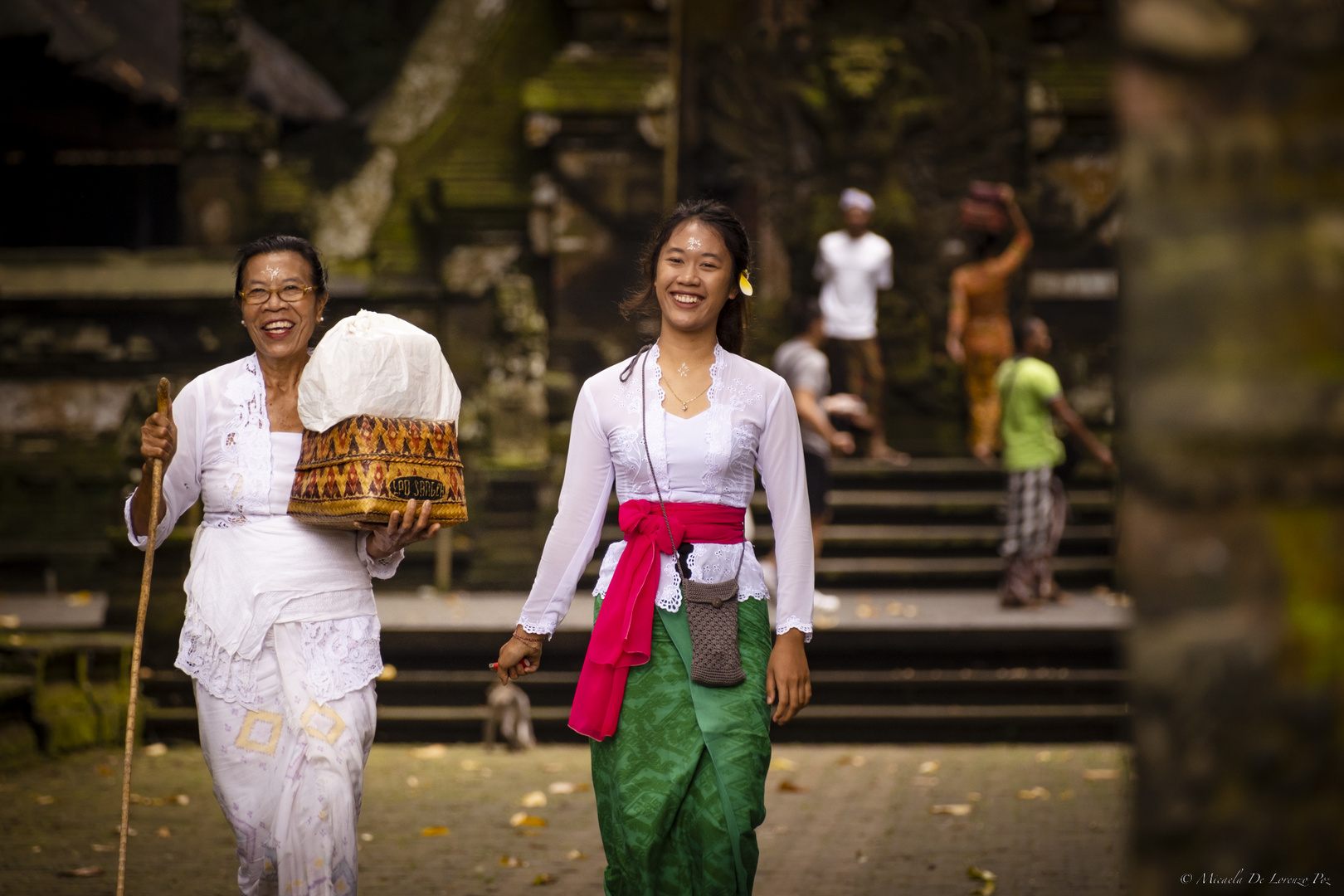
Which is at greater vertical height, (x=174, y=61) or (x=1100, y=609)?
(x=174, y=61)

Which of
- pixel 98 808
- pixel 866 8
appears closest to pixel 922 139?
pixel 866 8

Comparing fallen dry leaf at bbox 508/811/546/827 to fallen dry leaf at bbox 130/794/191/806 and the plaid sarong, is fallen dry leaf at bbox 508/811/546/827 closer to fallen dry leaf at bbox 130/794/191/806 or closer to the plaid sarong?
fallen dry leaf at bbox 130/794/191/806

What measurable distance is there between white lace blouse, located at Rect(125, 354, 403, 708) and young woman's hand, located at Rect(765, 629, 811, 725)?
1024 mm

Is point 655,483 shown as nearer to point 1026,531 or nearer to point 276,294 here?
point 276,294

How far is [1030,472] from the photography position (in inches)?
395

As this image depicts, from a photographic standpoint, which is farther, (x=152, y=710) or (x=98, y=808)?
(x=152, y=710)

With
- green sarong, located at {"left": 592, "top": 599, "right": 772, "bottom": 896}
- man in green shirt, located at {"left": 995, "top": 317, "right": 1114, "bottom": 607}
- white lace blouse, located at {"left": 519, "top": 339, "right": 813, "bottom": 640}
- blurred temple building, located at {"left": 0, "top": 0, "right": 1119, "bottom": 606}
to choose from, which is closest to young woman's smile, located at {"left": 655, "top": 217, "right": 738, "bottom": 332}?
white lace blouse, located at {"left": 519, "top": 339, "right": 813, "bottom": 640}

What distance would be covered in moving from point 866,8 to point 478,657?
8.48m

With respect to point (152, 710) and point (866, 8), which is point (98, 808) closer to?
point (152, 710)

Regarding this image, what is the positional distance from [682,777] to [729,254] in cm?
131

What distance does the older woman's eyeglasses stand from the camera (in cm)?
393

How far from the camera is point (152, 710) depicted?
8.38 meters

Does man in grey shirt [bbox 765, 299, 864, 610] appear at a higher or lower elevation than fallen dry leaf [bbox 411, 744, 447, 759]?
higher

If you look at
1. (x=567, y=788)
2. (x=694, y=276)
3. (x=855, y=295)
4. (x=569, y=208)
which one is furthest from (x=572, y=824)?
(x=569, y=208)
